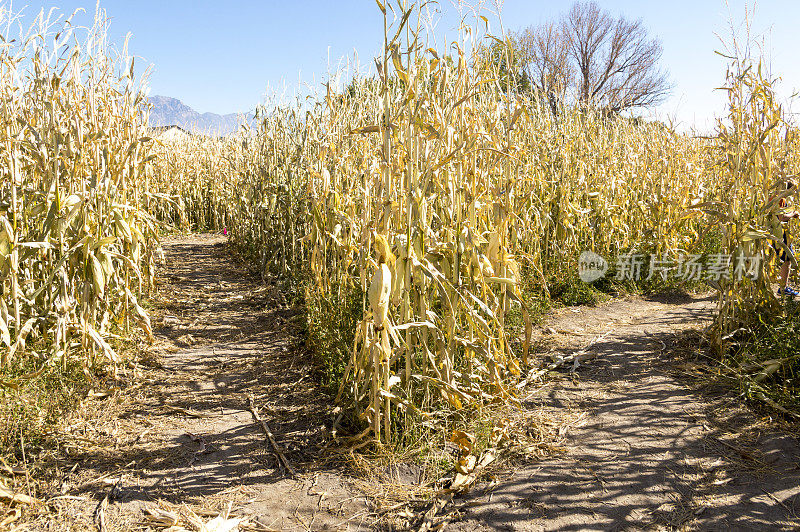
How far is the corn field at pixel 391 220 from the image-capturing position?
2.29 metres

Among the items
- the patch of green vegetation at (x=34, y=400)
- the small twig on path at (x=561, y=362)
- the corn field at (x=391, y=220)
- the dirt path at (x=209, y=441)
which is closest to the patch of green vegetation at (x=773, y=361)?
the corn field at (x=391, y=220)

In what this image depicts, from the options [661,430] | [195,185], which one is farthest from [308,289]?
[195,185]

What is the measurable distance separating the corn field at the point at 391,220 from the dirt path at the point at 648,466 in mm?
456

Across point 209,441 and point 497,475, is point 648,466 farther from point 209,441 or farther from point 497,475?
point 209,441

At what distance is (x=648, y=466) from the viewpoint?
88.4 inches

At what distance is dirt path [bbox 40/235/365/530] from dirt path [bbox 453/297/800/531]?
0.72 m

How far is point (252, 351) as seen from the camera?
376 centimetres

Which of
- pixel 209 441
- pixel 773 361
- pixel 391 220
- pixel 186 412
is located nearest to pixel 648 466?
pixel 773 361

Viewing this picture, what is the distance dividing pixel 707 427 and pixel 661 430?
23cm

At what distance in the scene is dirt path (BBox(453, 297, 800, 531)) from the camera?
6.39 feet

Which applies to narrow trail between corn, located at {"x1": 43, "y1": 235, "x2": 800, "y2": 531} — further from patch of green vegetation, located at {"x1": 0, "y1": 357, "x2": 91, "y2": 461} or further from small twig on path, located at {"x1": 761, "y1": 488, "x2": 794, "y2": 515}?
patch of green vegetation, located at {"x1": 0, "y1": 357, "x2": 91, "y2": 461}

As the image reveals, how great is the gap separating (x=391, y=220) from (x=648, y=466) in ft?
5.18

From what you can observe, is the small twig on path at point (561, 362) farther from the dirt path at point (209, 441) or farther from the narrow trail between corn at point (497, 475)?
the dirt path at point (209, 441)

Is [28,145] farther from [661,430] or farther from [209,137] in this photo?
[209,137]
